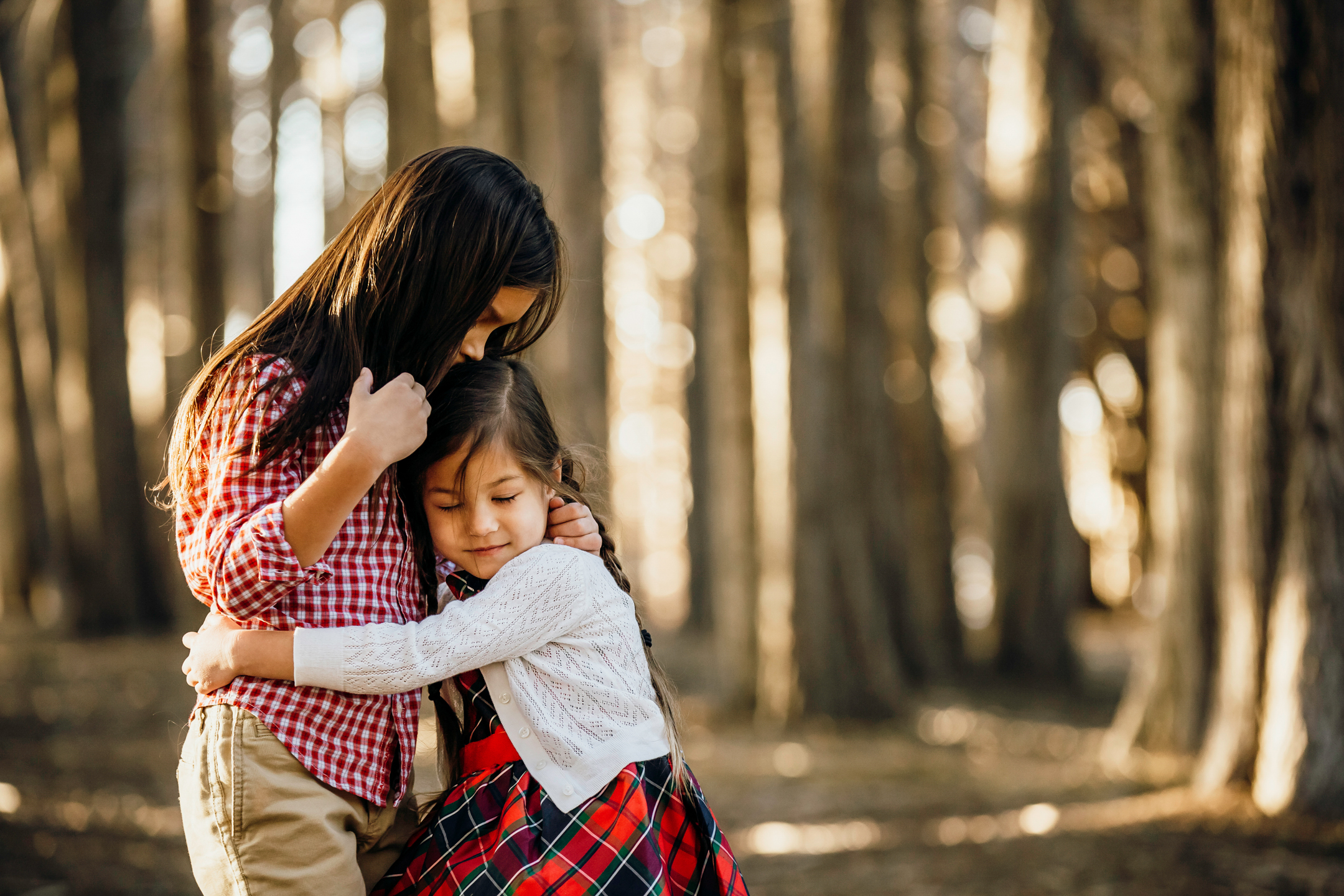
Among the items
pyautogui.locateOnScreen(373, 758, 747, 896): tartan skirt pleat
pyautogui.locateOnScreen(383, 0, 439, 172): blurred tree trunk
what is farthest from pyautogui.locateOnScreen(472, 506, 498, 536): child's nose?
pyautogui.locateOnScreen(383, 0, 439, 172): blurred tree trunk

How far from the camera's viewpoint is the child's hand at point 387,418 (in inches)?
73.3

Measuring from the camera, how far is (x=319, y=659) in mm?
1888

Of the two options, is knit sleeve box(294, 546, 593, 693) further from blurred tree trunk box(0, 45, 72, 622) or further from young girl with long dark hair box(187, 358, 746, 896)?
blurred tree trunk box(0, 45, 72, 622)

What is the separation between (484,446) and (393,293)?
320mm

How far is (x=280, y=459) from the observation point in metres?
1.95

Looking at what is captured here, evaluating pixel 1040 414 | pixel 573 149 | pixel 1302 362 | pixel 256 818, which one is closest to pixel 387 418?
pixel 256 818

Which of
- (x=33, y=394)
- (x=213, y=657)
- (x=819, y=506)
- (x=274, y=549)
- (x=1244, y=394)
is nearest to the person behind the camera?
(x=274, y=549)

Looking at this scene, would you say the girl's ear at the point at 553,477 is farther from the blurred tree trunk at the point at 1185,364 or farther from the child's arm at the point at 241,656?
the blurred tree trunk at the point at 1185,364

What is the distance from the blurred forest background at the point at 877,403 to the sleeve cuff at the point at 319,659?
48 centimetres

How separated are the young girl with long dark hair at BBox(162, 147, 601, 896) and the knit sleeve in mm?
80

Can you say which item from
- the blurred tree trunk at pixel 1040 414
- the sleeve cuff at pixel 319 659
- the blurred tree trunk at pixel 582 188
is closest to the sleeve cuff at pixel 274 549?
the sleeve cuff at pixel 319 659

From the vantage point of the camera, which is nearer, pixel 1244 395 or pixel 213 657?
pixel 213 657

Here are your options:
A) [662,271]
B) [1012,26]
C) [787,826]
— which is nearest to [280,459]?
[787,826]

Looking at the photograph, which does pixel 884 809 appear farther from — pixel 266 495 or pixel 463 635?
pixel 266 495
